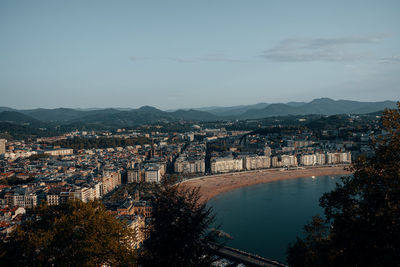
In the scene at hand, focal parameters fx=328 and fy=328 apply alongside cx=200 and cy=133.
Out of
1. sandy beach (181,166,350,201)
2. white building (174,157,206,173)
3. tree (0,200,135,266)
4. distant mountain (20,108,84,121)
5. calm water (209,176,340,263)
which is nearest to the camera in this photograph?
tree (0,200,135,266)

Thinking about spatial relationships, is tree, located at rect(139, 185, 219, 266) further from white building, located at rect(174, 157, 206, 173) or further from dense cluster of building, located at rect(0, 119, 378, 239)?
white building, located at rect(174, 157, 206, 173)

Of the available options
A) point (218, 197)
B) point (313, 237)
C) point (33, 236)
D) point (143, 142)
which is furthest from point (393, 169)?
point (143, 142)

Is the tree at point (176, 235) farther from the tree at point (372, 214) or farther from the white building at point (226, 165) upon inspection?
the white building at point (226, 165)

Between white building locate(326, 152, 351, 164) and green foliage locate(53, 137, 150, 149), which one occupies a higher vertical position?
green foliage locate(53, 137, 150, 149)

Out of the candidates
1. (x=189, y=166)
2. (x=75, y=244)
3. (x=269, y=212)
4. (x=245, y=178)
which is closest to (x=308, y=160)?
(x=245, y=178)

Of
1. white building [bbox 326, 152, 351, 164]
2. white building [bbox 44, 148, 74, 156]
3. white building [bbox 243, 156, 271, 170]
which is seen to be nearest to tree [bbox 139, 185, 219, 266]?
white building [bbox 243, 156, 271, 170]

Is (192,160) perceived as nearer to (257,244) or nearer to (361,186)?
(257,244)

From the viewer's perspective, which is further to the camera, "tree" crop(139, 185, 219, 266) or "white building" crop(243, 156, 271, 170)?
"white building" crop(243, 156, 271, 170)

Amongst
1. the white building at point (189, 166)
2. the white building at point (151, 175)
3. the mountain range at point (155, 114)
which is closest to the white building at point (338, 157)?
the white building at point (189, 166)
